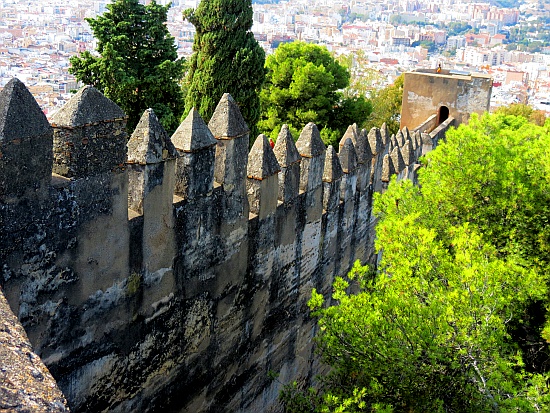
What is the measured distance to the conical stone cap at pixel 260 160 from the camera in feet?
23.1

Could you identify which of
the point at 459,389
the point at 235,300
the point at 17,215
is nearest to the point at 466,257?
the point at 459,389

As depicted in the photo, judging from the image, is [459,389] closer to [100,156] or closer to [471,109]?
[100,156]

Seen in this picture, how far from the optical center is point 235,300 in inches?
279

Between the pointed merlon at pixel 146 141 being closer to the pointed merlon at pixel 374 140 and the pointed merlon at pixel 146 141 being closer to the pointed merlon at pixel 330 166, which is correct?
the pointed merlon at pixel 330 166

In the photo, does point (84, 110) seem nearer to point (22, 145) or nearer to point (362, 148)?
point (22, 145)

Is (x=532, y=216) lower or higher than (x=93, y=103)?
lower

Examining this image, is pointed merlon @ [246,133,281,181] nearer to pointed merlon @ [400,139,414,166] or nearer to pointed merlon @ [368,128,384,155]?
pointed merlon @ [368,128,384,155]

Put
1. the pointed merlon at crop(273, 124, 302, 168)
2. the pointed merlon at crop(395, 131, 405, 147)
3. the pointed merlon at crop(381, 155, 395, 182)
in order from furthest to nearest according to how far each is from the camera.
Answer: the pointed merlon at crop(395, 131, 405, 147), the pointed merlon at crop(381, 155, 395, 182), the pointed merlon at crop(273, 124, 302, 168)

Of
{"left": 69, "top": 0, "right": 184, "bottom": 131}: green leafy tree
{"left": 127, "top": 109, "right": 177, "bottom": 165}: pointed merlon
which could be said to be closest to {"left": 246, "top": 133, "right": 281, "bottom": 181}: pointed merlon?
{"left": 127, "top": 109, "right": 177, "bottom": 165}: pointed merlon

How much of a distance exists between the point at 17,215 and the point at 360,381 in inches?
155

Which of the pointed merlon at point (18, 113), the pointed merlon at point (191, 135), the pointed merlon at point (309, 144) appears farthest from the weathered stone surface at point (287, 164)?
the pointed merlon at point (18, 113)

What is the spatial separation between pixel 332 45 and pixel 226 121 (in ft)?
390

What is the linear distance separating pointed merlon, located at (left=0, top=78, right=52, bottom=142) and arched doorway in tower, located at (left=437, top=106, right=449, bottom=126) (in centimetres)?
2164

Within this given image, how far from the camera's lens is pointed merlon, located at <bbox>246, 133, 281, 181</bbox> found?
23.1ft
